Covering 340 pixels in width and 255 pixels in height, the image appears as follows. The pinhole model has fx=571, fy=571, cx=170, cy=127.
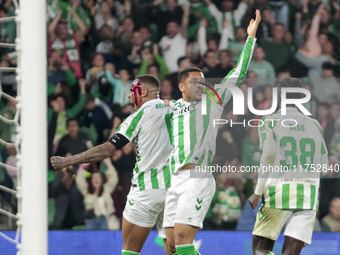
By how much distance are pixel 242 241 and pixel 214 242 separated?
0.29 metres

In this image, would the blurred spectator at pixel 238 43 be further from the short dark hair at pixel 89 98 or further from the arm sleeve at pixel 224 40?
the short dark hair at pixel 89 98

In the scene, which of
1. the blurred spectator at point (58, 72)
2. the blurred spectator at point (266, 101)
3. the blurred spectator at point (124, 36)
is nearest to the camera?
the blurred spectator at point (266, 101)

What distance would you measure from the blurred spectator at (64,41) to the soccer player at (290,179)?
143 inches

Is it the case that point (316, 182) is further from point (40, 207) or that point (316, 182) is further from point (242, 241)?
point (40, 207)

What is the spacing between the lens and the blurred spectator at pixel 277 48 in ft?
23.4

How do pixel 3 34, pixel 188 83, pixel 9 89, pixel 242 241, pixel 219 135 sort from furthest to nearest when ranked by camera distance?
pixel 3 34, pixel 9 89, pixel 219 135, pixel 242 241, pixel 188 83

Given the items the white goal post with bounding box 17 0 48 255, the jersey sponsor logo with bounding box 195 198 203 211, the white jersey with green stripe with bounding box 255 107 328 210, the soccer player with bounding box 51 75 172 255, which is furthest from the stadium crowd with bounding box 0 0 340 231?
the white goal post with bounding box 17 0 48 255

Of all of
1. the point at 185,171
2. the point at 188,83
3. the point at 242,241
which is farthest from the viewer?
the point at 242,241

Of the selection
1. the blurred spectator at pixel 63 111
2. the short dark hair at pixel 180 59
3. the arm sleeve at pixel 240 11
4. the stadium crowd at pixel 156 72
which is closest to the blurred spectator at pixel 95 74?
the stadium crowd at pixel 156 72

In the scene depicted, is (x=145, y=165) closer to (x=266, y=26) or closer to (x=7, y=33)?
(x=266, y=26)

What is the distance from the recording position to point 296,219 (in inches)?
172

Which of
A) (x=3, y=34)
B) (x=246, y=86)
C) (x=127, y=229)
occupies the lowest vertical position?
(x=127, y=229)

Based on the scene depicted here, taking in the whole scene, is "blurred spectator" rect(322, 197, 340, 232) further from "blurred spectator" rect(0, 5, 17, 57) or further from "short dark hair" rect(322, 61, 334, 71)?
"blurred spectator" rect(0, 5, 17, 57)

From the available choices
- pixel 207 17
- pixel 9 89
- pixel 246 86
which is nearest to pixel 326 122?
pixel 246 86
